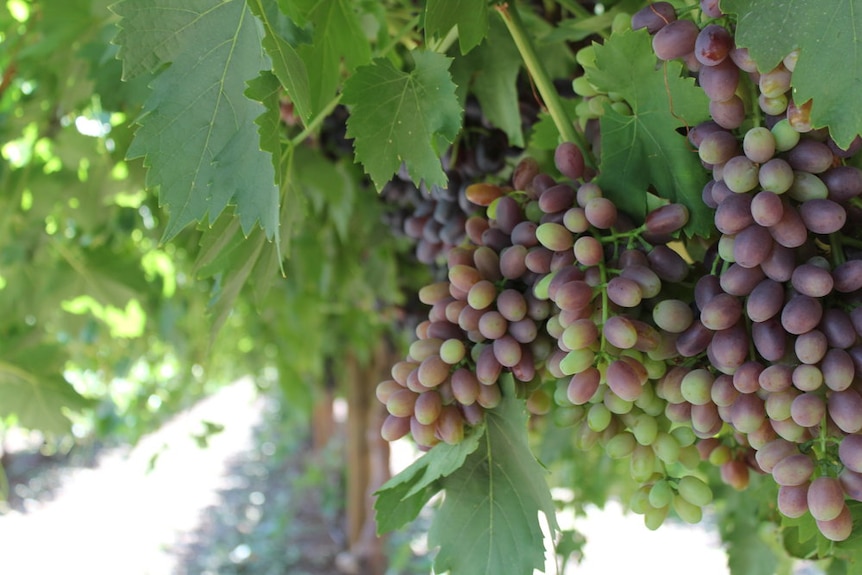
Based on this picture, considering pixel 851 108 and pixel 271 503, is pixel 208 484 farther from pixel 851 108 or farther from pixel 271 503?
pixel 851 108

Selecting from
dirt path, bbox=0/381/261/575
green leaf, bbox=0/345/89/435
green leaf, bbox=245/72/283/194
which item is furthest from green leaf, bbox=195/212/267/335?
dirt path, bbox=0/381/261/575

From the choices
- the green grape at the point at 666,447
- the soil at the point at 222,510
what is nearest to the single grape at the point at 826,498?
the green grape at the point at 666,447

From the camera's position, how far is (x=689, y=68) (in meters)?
0.47

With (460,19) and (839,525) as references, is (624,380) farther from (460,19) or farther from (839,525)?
(460,19)

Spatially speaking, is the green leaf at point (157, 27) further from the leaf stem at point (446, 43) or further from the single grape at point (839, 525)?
the single grape at point (839, 525)

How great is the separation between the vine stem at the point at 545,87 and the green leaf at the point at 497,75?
0.10m

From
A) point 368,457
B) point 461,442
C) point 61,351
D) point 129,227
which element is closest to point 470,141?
point 461,442

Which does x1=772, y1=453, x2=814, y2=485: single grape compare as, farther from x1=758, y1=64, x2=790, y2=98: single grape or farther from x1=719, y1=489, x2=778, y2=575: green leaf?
x1=719, y1=489, x2=778, y2=575: green leaf

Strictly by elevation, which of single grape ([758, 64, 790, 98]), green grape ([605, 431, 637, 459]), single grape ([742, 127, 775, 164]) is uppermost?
single grape ([758, 64, 790, 98])

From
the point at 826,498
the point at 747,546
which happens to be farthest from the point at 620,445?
the point at 747,546

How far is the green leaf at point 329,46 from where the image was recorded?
0.57 metres

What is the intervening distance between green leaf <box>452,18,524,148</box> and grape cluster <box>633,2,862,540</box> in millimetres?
242

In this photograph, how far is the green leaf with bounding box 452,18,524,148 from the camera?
672 millimetres

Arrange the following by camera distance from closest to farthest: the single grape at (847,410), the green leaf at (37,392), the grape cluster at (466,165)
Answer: the single grape at (847,410)
the grape cluster at (466,165)
the green leaf at (37,392)
